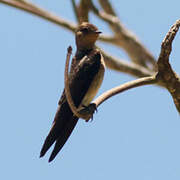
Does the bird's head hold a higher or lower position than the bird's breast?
higher

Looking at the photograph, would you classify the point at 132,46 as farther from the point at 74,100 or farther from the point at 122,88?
the point at 122,88

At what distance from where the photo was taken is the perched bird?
551 cm

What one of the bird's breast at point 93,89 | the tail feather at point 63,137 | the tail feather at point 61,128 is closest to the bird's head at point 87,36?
the bird's breast at point 93,89

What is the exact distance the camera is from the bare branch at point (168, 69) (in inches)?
188

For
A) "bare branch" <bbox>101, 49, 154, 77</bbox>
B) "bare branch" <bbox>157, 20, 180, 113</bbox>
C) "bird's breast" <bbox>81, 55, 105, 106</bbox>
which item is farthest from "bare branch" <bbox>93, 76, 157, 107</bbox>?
"bare branch" <bbox>101, 49, 154, 77</bbox>

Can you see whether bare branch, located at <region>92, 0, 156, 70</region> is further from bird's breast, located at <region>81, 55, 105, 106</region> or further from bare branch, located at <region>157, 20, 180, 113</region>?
bare branch, located at <region>157, 20, 180, 113</region>

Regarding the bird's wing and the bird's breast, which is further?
the bird's breast

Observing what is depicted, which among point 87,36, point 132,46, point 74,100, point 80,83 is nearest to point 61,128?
point 74,100

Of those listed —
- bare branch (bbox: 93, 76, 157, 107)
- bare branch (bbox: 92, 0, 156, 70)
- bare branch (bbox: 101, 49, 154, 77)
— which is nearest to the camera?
bare branch (bbox: 93, 76, 157, 107)

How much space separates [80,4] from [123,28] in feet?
9.03

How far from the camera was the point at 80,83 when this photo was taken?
594cm

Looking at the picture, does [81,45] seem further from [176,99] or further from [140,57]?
[140,57]

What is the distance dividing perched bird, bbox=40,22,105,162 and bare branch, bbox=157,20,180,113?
3.71ft

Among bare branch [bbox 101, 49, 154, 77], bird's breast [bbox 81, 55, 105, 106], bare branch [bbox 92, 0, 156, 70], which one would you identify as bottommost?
bird's breast [bbox 81, 55, 105, 106]
